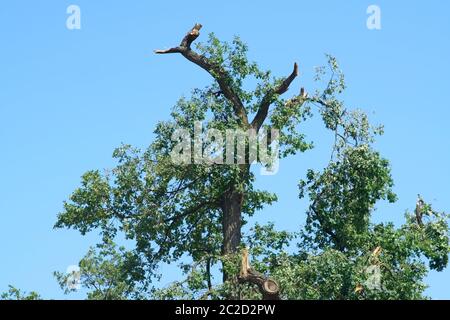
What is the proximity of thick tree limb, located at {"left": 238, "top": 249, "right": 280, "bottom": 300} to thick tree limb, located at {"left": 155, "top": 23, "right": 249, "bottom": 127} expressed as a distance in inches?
255

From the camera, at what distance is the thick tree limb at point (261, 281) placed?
78.7ft

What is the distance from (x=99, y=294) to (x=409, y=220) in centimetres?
1089

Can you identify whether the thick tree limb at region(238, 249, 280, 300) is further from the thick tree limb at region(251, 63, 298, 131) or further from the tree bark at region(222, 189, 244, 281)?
the thick tree limb at region(251, 63, 298, 131)

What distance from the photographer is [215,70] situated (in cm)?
3097

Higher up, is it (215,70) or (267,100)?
(215,70)

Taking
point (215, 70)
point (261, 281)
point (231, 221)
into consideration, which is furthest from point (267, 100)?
point (261, 281)

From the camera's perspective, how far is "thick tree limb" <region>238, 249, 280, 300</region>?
23984 millimetres

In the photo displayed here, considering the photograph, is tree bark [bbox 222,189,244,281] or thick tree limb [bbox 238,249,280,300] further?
tree bark [bbox 222,189,244,281]

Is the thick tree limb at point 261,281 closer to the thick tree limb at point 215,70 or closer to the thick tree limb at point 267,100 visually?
the thick tree limb at point 267,100

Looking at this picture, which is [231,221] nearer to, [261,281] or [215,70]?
[215,70]

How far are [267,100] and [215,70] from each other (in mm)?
1904

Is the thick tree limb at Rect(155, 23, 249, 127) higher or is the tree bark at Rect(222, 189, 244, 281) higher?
the thick tree limb at Rect(155, 23, 249, 127)

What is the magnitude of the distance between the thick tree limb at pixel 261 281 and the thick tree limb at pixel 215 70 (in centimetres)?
647
